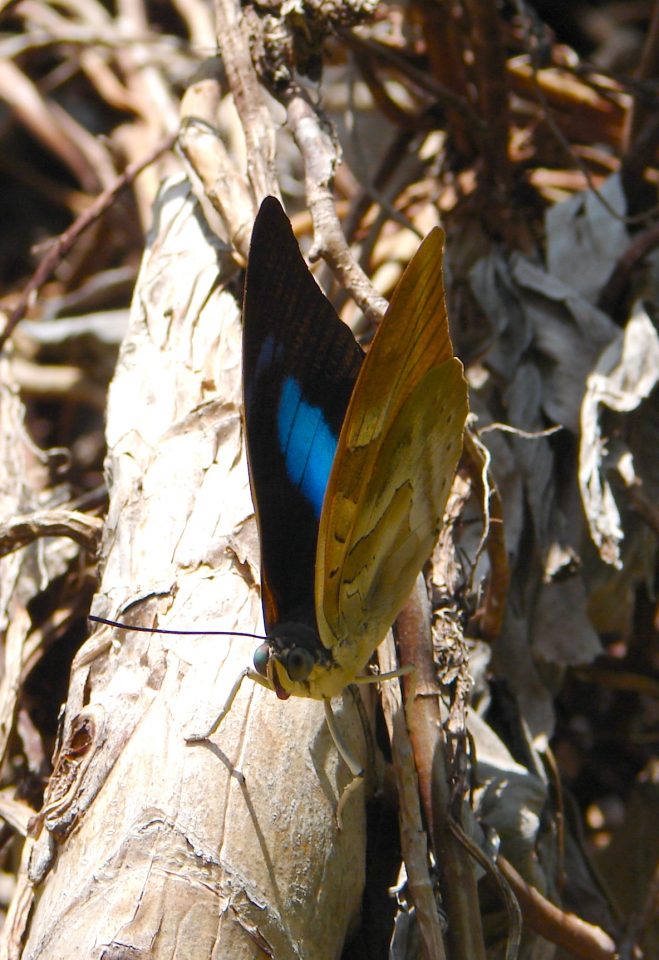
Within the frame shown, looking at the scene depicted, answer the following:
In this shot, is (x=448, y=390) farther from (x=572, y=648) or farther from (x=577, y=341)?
(x=577, y=341)

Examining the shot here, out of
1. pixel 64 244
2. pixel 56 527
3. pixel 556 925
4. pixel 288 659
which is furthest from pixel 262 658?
pixel 64 244

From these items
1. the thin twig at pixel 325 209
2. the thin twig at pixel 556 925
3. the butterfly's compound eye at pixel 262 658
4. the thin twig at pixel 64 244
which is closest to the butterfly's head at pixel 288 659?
the butterfly's compound eye at pixel 262 658

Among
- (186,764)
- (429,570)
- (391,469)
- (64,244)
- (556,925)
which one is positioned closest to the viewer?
(186,764)

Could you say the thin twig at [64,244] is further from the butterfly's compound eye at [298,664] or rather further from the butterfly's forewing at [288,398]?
the butterfly's compound eye at [298,664]

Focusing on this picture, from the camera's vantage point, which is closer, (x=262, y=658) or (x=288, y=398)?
(x=262, y=658)

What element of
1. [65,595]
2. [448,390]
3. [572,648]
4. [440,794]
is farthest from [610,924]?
[65,595]

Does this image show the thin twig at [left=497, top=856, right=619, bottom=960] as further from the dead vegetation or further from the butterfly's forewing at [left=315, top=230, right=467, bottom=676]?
the butterfly's forewing at [left=315, top=230, right=467, bottom=676]

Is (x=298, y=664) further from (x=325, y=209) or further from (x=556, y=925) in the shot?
(x=325, y=209)
